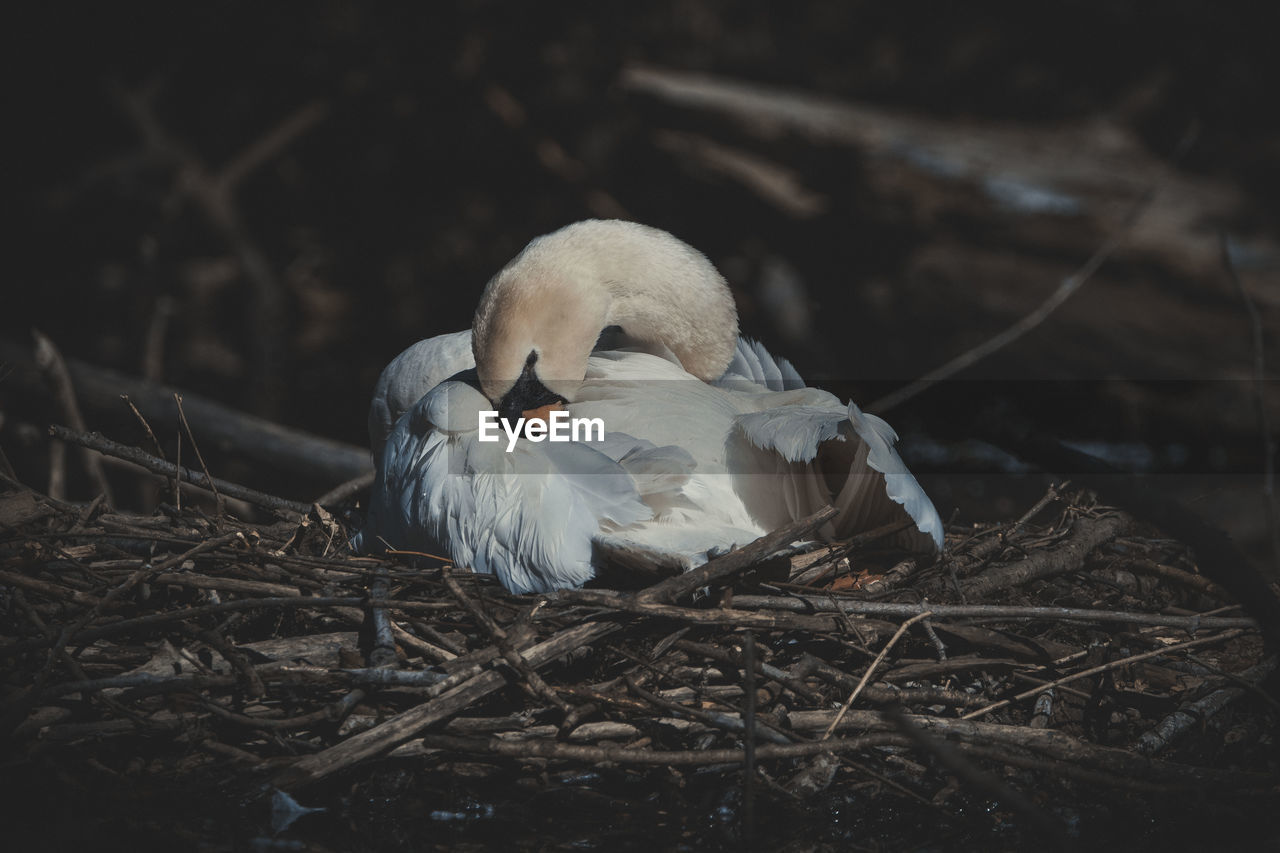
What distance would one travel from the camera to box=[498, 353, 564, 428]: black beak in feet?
9.12

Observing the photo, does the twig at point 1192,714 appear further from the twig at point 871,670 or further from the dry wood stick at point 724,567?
the dry wood stick at point 724,567

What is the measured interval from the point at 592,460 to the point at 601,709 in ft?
1.68

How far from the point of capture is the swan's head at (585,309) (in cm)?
287

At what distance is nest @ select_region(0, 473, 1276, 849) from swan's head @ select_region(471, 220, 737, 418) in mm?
515

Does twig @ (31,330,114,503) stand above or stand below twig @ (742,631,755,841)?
above

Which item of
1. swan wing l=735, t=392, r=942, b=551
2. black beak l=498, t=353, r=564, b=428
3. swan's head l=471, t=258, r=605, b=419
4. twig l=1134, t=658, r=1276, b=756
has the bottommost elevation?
twig l=1134, t=658, r=1276, b=756

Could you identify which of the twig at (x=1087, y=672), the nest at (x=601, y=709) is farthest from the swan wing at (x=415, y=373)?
the twig at (x=1087, y=672)

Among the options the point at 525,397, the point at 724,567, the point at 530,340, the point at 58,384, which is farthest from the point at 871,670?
the point at 58,384

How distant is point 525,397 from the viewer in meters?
2.82

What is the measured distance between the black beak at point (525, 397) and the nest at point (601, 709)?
39 centimetres

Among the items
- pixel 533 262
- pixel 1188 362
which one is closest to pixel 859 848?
pixel 533 262

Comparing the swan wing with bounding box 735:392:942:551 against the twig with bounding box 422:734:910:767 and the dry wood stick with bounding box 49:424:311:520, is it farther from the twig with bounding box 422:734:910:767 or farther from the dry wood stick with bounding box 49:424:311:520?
the dry wood stick with bounding box 49:424:311:520

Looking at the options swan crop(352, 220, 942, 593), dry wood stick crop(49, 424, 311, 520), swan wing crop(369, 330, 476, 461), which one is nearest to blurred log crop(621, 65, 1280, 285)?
swan crop(352, 220, 942, 593)

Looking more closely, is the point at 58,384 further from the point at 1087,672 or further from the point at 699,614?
the point at 1087,672
